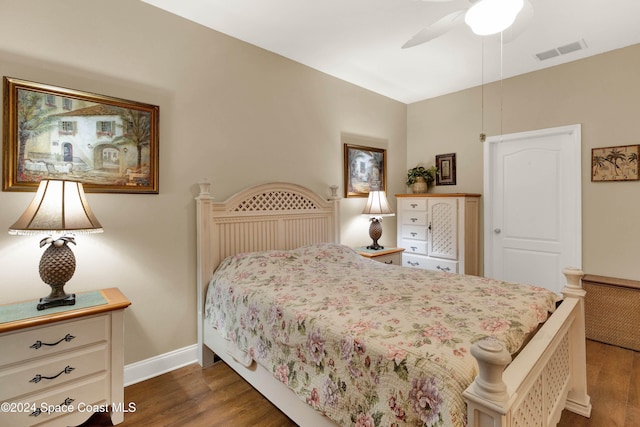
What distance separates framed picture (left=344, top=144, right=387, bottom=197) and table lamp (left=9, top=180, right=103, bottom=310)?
2.52 metres

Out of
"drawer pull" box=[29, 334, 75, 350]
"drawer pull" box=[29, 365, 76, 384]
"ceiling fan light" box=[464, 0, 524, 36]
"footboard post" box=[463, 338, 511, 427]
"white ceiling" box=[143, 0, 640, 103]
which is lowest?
"drawer pull" box=[29, 365, 76, 384]

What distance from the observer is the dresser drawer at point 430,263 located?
11.7ft

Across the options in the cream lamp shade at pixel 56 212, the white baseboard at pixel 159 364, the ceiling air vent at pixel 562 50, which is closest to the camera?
the cream lamp shade at pixel 56 212

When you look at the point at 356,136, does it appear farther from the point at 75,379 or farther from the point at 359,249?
the point at 75,379

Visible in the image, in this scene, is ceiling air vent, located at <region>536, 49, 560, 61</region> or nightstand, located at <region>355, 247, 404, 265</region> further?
nightstand, located at <region>355, 247, 404, 265</region>

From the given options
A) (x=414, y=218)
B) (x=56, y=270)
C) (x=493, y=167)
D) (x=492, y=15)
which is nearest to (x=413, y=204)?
(x=414, y=218)

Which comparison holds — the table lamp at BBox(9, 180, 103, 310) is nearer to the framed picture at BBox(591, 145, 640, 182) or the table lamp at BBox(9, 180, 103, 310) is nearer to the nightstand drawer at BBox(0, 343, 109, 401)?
the nightstand drawer at BBox(0, 343, 109, 401)

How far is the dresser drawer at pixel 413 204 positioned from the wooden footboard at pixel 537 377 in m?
2.01

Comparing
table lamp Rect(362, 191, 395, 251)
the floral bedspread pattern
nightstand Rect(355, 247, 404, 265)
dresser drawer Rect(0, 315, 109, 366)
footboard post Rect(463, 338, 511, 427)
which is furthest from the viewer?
table lamp Rect(362, 191, 395, 251)

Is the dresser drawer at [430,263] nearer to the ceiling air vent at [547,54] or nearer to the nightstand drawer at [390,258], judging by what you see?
the nightstand drawer at [390,258]

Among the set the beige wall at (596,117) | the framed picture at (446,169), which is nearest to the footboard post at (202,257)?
the framed picture at (446,169)

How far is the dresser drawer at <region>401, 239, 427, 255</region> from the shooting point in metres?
3.85

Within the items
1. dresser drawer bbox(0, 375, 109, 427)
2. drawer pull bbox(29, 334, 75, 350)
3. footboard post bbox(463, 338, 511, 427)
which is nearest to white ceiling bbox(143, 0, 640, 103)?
footboard post bbox(463, 338, 511, 427)

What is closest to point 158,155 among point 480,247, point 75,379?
point 75,379
